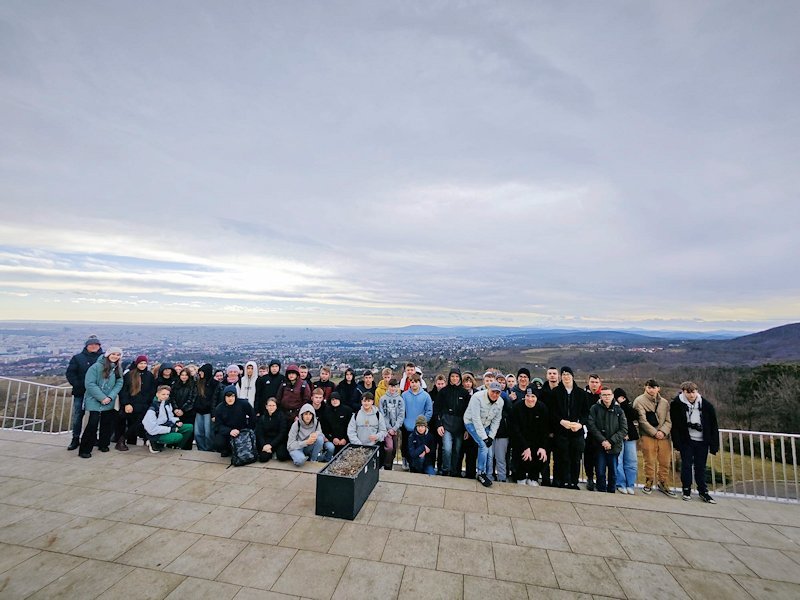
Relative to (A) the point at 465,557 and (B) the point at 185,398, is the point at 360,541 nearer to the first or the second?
(A) the point at 465,557

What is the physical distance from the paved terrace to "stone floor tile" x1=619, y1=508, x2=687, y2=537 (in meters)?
0.03

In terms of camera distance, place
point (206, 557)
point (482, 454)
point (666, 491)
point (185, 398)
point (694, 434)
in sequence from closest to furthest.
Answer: point (206, 557) < point (694, 434) < point (666, 491) < point (482, 454) < point (185, 398)

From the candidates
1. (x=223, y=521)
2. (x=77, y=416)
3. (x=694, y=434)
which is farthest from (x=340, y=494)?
(x=77, y=416)

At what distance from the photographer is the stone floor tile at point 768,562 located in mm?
4219

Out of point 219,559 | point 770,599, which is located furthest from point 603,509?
point 219,559

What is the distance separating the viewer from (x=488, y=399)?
665 cm

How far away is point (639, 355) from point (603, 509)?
270ft

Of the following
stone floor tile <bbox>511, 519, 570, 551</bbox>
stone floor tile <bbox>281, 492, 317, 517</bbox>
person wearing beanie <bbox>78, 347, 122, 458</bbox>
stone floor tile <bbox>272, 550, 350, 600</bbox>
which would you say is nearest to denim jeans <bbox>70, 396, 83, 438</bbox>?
person wearing beanie <bbox>78, 347, 122, 458</bbox>

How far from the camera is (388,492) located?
6.00m

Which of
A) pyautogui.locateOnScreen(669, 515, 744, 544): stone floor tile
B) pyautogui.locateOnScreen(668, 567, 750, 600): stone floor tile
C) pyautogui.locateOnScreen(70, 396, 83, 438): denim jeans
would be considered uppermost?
pyautogui.locateOnScreen(70, 396, 83, 438): denim jeans

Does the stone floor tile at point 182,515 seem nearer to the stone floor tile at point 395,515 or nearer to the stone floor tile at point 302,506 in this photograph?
the stone floor tile at point 302,506

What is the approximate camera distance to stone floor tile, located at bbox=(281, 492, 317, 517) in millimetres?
5258

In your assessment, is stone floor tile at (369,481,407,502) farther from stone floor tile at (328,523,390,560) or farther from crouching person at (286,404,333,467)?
crouching person at (286,404,333,467)

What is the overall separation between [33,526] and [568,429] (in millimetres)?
7939
